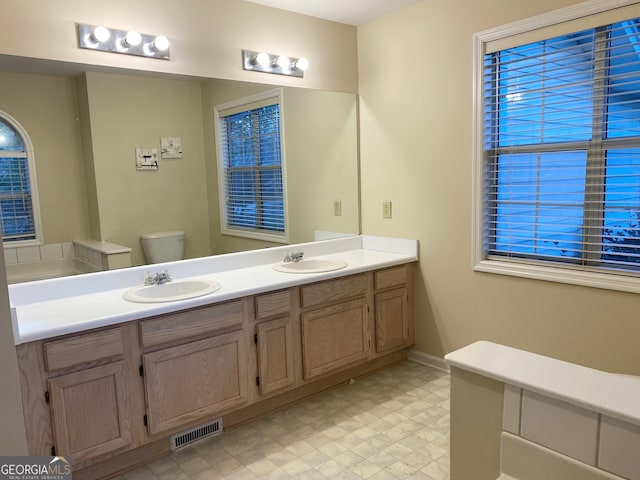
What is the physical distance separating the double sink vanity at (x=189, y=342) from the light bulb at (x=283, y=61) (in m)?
1.21

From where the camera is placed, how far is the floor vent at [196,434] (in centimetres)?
231

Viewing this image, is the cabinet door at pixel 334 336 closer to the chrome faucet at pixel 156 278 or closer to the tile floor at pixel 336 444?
the tile floor at pixel 336 444

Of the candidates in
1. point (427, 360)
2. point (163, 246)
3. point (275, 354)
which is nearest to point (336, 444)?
point (275, 354)

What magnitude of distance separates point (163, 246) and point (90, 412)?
966 mm

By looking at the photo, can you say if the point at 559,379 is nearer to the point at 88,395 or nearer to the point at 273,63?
the point at 88,395

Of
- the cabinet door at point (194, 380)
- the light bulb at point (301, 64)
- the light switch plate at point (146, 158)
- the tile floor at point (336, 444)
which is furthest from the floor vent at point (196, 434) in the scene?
the light bulb at point (301, 64)

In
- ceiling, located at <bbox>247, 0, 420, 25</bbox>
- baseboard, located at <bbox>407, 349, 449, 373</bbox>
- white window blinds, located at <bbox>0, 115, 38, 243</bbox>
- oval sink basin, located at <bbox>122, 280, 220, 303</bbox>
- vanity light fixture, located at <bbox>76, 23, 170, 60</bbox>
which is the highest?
ceiling, located at <bbox>247, 0, 420, 25</bbox>

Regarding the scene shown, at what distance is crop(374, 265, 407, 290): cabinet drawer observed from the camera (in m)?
3.01

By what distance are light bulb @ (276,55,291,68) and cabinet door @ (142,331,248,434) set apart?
1716 millimetres

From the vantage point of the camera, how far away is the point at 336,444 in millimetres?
2320

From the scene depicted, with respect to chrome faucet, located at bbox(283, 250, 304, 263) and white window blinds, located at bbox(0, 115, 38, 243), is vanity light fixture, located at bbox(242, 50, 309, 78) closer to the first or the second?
chrome faucet, located at bbox(283, 250, 304, 263)

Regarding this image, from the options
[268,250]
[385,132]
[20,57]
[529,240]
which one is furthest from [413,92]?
[20,57]

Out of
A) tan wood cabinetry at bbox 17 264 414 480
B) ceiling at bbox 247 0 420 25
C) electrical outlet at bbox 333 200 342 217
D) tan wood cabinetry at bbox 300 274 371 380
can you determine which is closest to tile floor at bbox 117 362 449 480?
tan wood cabinetry at bbox 17 264 414 480

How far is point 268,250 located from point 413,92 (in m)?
1.41
